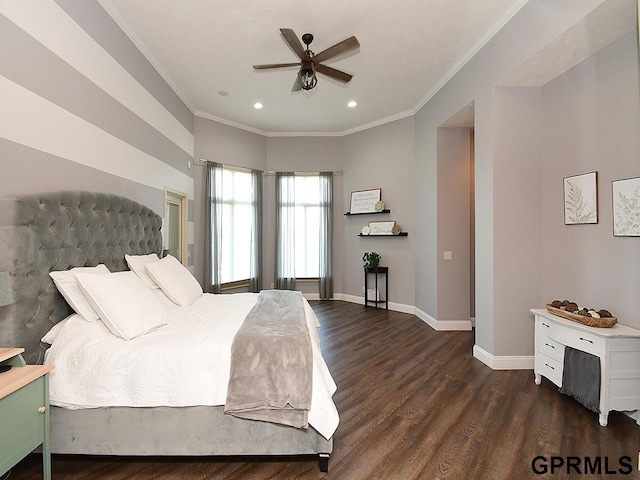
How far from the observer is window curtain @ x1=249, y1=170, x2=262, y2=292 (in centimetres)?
572

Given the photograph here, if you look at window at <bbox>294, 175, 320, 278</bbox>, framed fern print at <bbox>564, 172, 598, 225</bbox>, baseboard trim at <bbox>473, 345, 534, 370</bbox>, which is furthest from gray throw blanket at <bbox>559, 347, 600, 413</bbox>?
window at <bbox>294, 175, 320, 278</bbox>

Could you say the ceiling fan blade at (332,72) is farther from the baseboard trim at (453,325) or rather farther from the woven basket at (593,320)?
the baseboard trim at (453,325)

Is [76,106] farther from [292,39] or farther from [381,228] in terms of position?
[381,228]

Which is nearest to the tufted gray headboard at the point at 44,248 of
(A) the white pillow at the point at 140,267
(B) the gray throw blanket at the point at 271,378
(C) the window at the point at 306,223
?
(A) the white pillow at the point at 140,267

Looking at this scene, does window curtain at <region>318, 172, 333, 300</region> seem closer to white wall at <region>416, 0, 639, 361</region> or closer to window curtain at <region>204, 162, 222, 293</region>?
window curtain at <region>204, 162, 222, 293</region>

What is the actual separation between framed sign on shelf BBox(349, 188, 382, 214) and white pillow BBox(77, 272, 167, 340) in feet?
13.5

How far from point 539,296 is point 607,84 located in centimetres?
188

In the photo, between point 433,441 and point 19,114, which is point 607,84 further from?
point 19,114

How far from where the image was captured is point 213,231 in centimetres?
507

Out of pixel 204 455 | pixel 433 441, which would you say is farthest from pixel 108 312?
pixel 433 441

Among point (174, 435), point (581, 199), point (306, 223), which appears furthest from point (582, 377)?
point (306, 223)

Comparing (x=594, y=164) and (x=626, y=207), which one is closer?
(x=626, y=207)

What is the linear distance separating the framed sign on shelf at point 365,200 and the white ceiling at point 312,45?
4.65 ft

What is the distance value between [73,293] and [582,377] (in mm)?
3552
